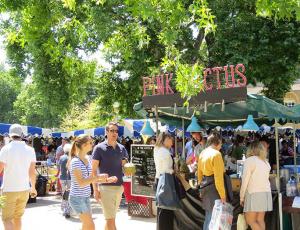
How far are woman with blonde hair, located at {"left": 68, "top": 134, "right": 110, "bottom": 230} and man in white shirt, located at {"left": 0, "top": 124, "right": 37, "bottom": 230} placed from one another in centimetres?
105

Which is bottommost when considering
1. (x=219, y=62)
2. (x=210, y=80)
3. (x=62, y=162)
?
(x=62, y=162)

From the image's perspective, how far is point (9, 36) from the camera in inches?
244

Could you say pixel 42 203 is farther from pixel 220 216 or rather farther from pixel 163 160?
pixel 220 216

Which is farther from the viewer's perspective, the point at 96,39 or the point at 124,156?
the point at 96,39

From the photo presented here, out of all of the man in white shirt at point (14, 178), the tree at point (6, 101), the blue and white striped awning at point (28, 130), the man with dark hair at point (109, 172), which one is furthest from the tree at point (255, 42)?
the tree at point (6, 101)

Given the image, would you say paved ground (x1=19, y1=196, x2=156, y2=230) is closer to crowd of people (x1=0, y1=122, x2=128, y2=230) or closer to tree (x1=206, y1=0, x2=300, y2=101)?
crowd of people (x1=0, y1=122, x2=128, y2=230)

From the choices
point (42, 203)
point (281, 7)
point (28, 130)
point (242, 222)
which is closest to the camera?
point (281, 7)

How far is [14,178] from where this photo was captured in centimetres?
679

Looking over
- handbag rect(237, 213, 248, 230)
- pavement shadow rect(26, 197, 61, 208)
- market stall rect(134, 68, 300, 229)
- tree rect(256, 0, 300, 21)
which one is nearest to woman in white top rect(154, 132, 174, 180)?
market stall rect(134, 68, 300, 229)

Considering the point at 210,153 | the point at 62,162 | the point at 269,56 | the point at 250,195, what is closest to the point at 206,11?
the point at 210,153

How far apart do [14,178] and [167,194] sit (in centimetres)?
226

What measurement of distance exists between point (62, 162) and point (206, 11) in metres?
6.88

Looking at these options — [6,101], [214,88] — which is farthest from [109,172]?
[6,101]

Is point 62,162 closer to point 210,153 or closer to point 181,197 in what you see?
point 181,197
